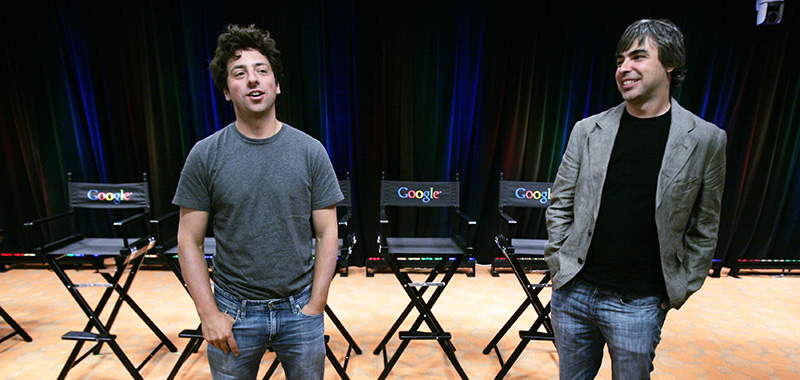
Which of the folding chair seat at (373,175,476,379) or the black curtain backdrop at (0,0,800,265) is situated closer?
the folding chair seat at (373,175,476,379)

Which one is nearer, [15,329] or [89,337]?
[89,337]

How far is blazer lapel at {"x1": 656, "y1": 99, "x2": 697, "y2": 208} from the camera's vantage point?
1128mm

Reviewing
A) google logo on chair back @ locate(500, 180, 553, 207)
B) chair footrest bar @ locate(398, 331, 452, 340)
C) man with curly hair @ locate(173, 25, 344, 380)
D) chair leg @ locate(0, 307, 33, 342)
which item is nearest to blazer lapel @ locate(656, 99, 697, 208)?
man with curly hair @ locate(173, 25, 344, 380)

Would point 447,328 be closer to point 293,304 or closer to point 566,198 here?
point 566,198

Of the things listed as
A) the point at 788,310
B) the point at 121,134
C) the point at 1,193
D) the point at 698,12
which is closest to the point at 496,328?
the point at 788,310

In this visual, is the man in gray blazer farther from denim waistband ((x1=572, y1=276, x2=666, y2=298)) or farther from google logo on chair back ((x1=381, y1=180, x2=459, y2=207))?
google logo on chair back ((x1=381, y1=180, x2=459, y2=207))

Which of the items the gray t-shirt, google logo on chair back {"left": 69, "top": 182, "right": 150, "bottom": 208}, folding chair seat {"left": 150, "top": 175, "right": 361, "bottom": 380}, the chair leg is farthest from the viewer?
google logo on chair back {"left": 69, "top": 182, "right": 150, "bottom": 208}

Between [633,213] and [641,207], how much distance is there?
3 cm

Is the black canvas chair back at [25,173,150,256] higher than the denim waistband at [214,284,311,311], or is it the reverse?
the denim waistband at [214,284,311,311]

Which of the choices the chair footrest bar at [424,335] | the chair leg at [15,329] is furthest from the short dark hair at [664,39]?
the chair leg at [15,329]

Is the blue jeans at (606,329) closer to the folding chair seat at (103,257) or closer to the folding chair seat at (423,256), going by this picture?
the folding chair seat at (423,256)

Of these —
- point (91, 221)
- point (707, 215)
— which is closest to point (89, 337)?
point (91, 221)

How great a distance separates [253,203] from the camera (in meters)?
1.09

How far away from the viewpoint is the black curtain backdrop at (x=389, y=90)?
339 cm
